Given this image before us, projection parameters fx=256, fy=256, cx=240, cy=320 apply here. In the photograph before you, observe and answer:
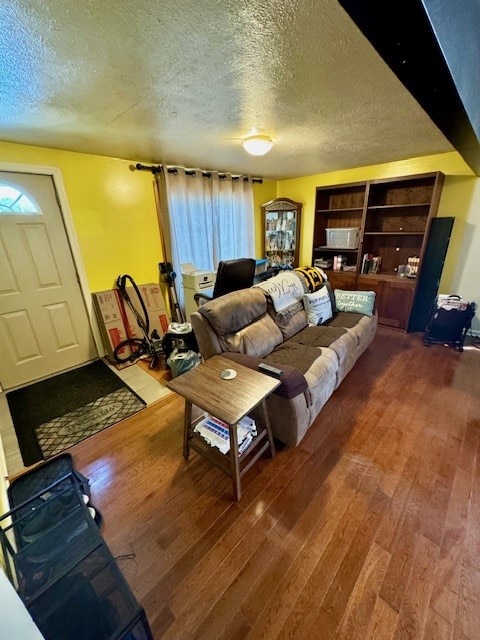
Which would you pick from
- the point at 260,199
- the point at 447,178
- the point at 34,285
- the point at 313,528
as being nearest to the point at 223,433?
the point at 313,528

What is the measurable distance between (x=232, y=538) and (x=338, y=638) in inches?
20.5

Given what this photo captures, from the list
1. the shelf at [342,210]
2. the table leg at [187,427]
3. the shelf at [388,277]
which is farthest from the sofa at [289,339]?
the shelf at [342,210]

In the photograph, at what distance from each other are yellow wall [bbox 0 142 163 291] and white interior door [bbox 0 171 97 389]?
0.56 ft

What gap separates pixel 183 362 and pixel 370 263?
2.95 m

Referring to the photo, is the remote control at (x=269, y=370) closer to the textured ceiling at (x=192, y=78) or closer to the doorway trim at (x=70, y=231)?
the textured ceiling at (x=192, y=78)

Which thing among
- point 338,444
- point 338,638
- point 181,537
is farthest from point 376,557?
point 181,537

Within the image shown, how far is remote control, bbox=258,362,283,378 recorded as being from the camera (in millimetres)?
1536

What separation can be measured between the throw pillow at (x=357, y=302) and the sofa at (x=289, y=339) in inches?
2.5

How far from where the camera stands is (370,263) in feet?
12.0

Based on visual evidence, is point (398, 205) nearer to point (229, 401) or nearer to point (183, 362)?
point (183, 362)

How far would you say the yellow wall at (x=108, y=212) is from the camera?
8.43 feet

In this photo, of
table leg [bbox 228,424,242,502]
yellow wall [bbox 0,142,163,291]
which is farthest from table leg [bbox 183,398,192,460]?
yellow wall [bbox 0,142,163,291]

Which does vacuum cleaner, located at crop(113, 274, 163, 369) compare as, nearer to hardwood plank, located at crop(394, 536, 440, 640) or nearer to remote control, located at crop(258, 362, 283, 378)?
remote control, located at crop(258, 362, 283, 378)

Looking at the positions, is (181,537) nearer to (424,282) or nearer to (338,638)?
(338,638)
